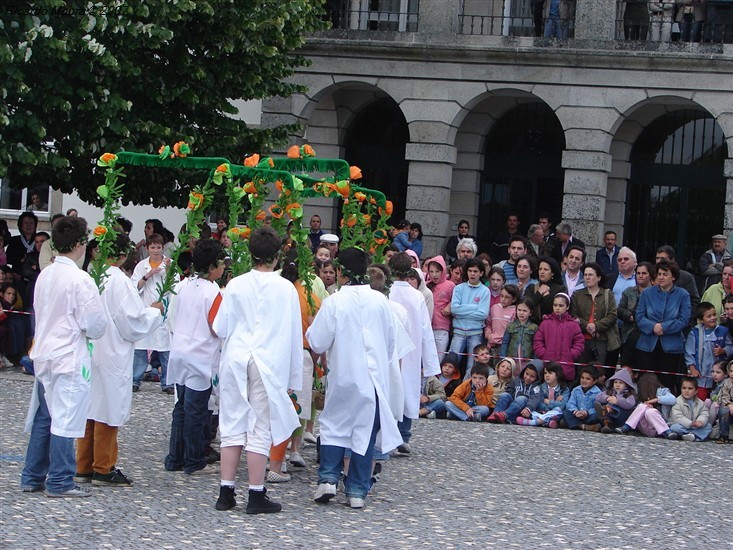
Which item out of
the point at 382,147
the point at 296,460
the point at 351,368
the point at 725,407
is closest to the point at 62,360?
the point at 351,368

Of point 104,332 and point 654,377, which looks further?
point 654,377

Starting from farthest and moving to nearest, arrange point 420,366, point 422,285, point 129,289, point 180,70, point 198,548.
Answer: point 180,70
point 422,285
point 420,366
point 129,289
point 198,548

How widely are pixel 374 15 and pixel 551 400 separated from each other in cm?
1278

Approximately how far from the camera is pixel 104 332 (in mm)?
9945

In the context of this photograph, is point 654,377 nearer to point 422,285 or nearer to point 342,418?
point 422,285

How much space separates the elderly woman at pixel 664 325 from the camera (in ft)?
52.0

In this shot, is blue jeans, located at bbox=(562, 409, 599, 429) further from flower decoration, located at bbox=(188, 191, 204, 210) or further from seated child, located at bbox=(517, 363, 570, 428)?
flower decoration, located at bbox=(188, 191, 204, 210)

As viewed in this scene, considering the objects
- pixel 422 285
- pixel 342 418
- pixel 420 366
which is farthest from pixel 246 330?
pixel 422 285

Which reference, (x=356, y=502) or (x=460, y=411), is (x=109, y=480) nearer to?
(x=356, y=502)

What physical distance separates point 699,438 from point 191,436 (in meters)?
6.34

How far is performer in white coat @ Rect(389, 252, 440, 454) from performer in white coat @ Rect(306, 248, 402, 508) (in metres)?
2.37

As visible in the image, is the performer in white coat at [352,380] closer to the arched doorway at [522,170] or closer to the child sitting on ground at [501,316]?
the child sitting on ground at [501,316]

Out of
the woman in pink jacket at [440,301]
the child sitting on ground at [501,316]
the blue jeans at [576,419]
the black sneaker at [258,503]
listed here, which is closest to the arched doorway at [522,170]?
the woman in pink jacket at [440,301]

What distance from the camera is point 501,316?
16.7 m
